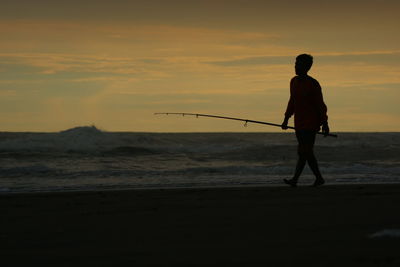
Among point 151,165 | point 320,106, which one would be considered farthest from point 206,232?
point 151,165

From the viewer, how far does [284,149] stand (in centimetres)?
2362

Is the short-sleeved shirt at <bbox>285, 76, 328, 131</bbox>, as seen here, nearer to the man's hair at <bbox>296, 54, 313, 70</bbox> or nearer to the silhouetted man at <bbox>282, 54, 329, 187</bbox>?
the silhouetted man at <bbox>282, 54, 329, 187</bbox>

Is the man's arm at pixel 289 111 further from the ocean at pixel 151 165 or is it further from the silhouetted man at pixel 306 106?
the ocean at pixel 151 165

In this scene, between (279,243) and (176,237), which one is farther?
(176,237)

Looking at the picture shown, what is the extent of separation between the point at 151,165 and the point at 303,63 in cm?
981

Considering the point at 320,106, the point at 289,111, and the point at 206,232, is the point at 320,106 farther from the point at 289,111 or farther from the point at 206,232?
the point at 206,232

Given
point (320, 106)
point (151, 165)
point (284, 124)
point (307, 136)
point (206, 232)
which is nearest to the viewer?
point (206, 232)

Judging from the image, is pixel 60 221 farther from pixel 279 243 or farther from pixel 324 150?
pixel 324 150

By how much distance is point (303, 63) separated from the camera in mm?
7371

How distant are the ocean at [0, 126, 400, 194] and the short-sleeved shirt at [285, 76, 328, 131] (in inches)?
85.4

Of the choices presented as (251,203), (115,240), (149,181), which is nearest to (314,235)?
(115,240)

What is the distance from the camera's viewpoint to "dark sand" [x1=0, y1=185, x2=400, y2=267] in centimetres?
319

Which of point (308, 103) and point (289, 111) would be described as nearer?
point (308, 103)

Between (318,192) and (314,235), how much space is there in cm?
276
